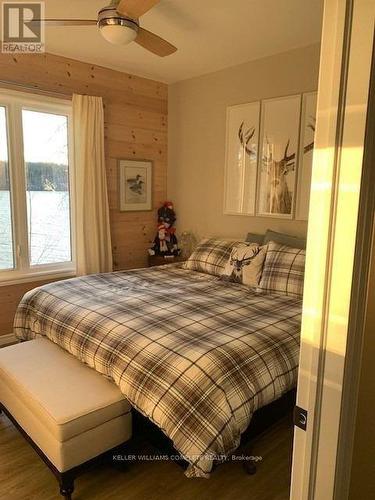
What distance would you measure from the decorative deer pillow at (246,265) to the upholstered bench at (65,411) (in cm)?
145

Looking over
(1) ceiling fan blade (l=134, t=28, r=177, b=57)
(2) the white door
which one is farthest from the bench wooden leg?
(1) ceiling fan blade (l=134, t=28, r=177, b=57)

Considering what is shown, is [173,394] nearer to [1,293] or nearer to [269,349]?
[269,349]

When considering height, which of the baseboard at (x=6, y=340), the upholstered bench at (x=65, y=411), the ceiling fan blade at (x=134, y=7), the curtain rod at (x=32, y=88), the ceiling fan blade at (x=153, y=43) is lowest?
the baseboard at (x=6, y=340)

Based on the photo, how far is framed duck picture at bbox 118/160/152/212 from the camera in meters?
3.91

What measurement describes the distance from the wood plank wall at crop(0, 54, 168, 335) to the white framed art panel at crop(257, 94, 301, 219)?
53.3 inches

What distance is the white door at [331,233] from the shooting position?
0.64 metres

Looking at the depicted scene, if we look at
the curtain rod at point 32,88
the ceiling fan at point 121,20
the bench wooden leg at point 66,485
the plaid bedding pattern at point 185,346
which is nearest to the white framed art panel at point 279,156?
the plaid bedding pattern at point 185,346

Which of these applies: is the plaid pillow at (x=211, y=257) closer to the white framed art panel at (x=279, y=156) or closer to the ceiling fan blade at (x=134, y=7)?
the white framed art panel at (x=279, y=156)

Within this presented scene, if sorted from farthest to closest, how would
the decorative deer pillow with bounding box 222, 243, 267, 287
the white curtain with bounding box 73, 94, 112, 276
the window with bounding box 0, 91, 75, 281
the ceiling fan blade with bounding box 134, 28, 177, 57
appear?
1. the white curtain with bounding box 73, 94, 112, 276
2. the window with bounding box 0, 91, 75, 281
3. the decorative deer pillow with bounding box 222, 243, 267, 287
4. the ceiling fan blade with bounding box 134, 28, 177, 57

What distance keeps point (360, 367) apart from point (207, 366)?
935mm

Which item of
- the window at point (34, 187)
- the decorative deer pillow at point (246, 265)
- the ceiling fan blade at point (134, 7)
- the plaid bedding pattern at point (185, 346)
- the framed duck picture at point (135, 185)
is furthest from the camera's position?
the framed duck picture at point (135, 185)

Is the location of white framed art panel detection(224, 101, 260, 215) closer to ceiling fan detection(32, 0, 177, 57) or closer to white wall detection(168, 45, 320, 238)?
white wall detection(168, 45, 320, 238)

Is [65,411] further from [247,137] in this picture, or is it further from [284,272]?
[247,137]

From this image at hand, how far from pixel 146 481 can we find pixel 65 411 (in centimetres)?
58
